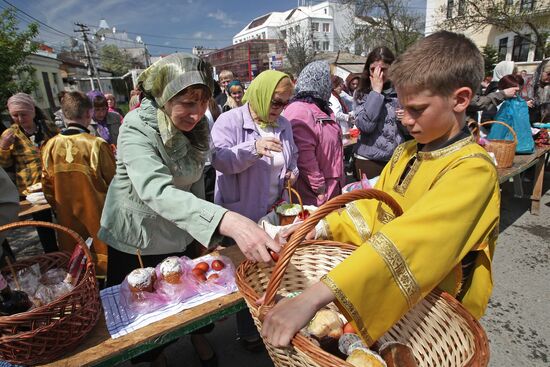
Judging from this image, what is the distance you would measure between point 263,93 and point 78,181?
1.90 metres

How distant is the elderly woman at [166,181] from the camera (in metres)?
1.22

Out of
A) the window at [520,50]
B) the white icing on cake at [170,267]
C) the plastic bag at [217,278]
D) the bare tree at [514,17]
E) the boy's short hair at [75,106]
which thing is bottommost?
the plastic bag at [217,278]

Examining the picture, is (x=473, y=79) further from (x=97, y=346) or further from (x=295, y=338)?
(x=97, y=346)

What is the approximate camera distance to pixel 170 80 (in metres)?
1.47

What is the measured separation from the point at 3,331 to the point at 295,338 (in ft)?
3.15

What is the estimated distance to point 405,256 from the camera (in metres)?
0.91

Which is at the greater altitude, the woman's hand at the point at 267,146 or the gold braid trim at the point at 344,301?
the woman's hand at the point at 267,146

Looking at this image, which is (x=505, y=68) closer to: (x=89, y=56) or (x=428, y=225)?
(x=428, y=225)

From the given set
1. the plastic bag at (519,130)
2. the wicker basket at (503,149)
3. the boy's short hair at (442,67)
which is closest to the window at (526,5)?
the plastic bag at (519,130)

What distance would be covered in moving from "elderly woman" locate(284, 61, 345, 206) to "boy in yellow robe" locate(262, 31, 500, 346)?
58.3 inches

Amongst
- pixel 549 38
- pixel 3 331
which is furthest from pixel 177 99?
pixel 549 38

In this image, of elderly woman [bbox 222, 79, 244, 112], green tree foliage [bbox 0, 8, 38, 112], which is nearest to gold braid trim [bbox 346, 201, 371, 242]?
elderly woman [bbox 222, 79, 244, 112]

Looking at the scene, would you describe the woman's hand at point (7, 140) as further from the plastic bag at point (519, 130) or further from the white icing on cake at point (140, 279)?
the plastic bag at point (519, 130)

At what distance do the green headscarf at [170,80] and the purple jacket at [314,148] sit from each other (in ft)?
4.31
